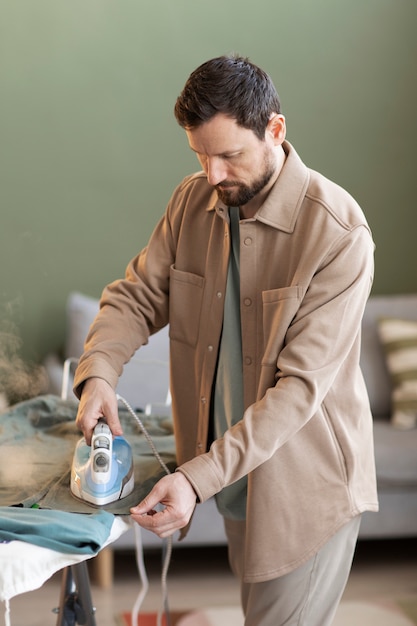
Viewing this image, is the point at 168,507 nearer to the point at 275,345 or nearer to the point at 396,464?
the point at 275,345

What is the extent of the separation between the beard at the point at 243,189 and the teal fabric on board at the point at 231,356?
0.36 ft

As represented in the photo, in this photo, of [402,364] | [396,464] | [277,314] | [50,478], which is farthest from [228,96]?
[402,364]

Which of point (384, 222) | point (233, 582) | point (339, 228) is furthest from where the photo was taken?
point (384, 222)

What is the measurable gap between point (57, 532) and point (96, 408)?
0.29 metres

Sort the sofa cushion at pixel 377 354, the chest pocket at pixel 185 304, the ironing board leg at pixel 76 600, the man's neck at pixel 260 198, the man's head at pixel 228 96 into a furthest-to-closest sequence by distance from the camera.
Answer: the sofa cushion at pixel 377 354 < the ironing board leg at pixel 76 600 < the chest pocket at pixel 185 304 < the man's neck at pixel 260 198 < the man's head at pixel 228 96

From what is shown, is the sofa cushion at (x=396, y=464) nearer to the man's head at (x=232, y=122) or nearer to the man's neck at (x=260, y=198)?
the man's neck at (x=260, y=198)

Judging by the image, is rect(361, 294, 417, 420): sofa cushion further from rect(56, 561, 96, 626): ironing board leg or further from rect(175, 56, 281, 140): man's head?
rect(175, 56, 281, 140): man's head

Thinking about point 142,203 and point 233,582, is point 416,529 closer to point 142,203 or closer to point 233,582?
point 233,582

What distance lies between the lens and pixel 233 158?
150 cm

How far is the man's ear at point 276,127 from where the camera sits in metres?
1.52

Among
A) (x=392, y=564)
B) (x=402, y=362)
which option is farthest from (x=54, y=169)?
(x=392, y=564)

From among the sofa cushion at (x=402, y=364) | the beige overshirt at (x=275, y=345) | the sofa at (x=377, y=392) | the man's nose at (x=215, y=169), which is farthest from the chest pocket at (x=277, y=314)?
the sofa cushion at (x=402, y=364)

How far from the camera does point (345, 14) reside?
3309 mm

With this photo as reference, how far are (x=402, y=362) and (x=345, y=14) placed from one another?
4.42ft
